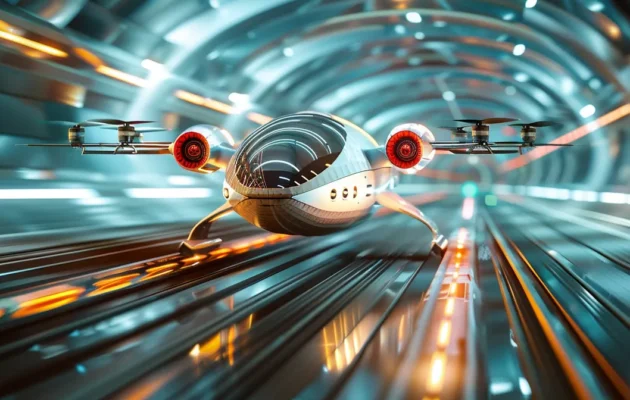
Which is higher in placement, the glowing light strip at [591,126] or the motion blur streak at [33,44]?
the motion blur streak at [33,44]

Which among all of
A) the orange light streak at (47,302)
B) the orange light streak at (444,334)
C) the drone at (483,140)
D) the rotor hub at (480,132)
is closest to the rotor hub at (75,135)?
the orange light streak at (47,302)

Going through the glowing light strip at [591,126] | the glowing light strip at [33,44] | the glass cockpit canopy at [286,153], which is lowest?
the glass cockpit canopy at [286,153]

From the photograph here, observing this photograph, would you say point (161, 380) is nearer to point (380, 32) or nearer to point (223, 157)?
point (223, 157)

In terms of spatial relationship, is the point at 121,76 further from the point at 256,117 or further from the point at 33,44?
the point at 256,117

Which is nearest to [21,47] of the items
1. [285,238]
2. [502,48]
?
[285,238]

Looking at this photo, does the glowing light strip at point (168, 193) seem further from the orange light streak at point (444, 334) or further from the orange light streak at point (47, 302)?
the orange light streak at point (444, 334)

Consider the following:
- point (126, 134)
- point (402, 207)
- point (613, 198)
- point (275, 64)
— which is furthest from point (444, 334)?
point (275, 64)
